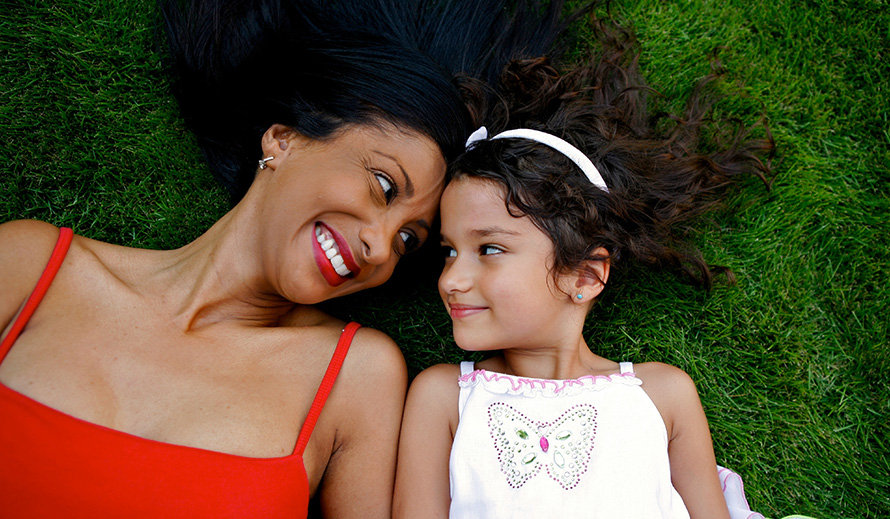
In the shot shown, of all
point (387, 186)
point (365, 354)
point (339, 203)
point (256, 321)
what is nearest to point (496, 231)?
point (387, 186)

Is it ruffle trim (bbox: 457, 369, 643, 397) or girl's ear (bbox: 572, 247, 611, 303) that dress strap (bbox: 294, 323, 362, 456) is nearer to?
ruffle trim (bbox: 457, 369, 643, 397)

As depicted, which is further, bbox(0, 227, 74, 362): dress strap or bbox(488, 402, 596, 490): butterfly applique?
bbox(488, 402, 596, 490): butterfly applique

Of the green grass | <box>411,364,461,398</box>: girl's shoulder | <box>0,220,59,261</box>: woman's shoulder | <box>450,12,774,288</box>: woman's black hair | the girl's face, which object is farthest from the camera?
the green grass

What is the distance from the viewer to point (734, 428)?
3.06m

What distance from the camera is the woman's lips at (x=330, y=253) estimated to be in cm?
238

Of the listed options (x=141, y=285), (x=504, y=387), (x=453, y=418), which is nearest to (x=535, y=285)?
(x=504, y=387)

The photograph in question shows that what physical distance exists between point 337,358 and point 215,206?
1302mm

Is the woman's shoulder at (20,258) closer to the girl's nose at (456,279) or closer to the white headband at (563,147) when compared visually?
the girl's nose at (456,279)

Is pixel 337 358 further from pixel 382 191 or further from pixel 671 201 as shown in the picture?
pixel 671 201

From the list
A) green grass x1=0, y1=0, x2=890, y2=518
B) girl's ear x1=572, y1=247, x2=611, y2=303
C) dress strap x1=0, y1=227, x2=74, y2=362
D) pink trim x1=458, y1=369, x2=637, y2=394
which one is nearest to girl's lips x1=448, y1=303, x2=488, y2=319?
pink trim x1=458, y1=369, x2=637, y2=394

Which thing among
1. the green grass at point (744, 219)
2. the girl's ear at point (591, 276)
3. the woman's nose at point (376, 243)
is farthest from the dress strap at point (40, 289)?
the girl's ear at point (591, 276)

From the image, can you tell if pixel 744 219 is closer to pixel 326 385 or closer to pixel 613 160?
pixel 613 160

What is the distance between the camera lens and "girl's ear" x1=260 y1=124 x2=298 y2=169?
2.55 meters

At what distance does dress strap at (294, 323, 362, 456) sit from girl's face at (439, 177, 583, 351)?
0.47m
